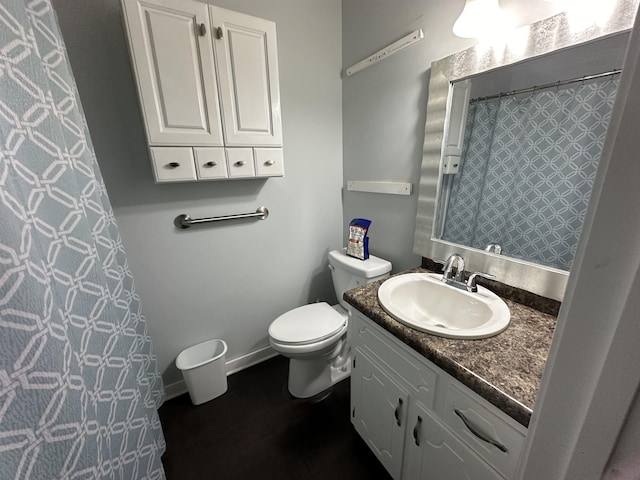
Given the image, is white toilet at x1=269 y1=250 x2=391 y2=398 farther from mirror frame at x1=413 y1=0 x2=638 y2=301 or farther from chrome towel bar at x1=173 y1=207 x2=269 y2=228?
chrome towel bar at x1=173 y1=207 x2=269 y2=228

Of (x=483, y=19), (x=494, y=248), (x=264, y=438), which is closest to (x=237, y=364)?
(x=264, y=438)

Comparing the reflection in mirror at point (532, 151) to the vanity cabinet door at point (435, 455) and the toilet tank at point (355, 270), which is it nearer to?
the toilet tank at point (355, 270)

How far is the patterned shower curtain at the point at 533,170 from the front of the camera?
79cm

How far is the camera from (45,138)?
592 millimetres

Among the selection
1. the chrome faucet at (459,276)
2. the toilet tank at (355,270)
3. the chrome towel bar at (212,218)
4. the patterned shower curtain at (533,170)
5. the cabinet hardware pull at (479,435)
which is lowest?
the cabinet hardware pull at (479,435)

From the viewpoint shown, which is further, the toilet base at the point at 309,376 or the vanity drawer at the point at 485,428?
the toilet base at the point at 309,376

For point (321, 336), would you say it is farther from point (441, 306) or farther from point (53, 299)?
point (53, 299)

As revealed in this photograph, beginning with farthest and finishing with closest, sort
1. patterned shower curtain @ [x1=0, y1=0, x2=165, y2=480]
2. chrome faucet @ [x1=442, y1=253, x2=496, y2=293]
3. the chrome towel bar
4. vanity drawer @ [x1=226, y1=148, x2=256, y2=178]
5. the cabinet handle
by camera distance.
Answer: the chrome towel bar
vanity drawer @ [x1=226, y1=148, x2=256, y2=178]
chrome faucet @ [x1=442, y1=253, x2=496, y2=293]
the cabinet handle
patterned shower curtain @ [x1=0, y1=0, x2=165, y2=480]

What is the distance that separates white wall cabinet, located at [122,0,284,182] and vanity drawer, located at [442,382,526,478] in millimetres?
1232

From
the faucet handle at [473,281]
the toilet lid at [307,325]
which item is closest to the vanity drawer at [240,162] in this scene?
the toilet lid at [307,325]

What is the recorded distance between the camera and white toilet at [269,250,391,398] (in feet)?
4.44

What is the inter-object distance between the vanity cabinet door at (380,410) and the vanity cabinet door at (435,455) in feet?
0.13

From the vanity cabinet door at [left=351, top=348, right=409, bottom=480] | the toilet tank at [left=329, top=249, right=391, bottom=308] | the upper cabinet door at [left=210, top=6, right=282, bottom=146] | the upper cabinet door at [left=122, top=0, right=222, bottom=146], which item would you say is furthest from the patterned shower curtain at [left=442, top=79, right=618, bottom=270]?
the upper cabinet door at [left=122, top=0, right=222, bottom=146]

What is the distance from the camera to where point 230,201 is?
1497 mm
